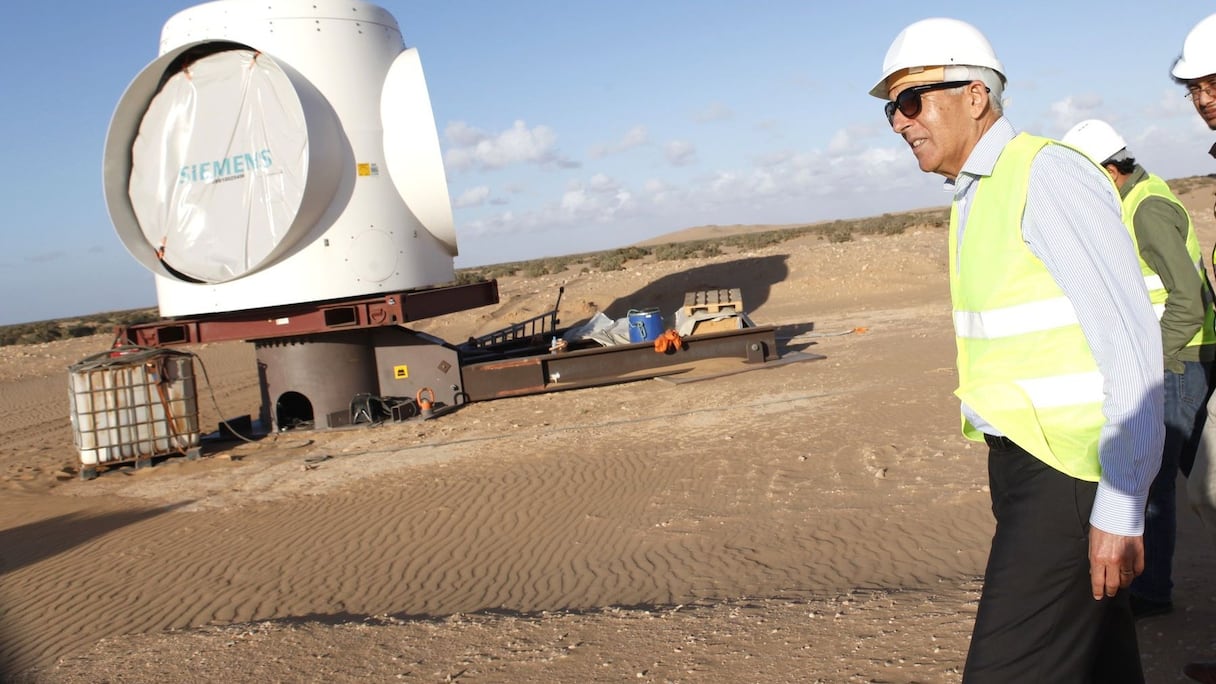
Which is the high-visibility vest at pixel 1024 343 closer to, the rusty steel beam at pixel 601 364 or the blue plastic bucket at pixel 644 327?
the rusty steel beam at pixel 601 364

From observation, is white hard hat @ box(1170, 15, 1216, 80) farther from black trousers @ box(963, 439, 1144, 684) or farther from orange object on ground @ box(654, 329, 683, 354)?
orange object on ground @ box(654, 329, 683, 354)

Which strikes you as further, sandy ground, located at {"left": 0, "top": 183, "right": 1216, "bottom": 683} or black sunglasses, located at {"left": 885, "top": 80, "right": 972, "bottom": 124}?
sandy ground, located at {"left": 0, "top": 183, "right": 1216, "bottom": 683}

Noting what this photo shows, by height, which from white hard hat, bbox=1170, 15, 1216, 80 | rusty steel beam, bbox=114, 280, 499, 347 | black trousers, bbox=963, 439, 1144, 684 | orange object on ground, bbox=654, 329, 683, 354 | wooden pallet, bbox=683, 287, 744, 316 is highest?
white hard hat, bbox=1170, 15, 1216, 80

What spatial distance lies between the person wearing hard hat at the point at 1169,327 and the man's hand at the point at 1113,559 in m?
1.92

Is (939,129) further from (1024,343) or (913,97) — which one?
(1024,343)

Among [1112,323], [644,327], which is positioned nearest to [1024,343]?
[1112,323]

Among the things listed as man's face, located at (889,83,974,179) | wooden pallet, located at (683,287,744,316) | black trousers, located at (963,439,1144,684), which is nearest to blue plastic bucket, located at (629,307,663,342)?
wooden pallet, located at (683,287,744,316)

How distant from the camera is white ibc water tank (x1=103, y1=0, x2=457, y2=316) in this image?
1102 centimetres

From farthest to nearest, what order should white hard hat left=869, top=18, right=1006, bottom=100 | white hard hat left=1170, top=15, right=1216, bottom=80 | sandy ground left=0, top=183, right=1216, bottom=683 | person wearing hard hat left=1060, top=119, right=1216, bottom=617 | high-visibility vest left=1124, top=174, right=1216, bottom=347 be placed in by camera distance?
1. sandy ground left=0, top=183, right=1216, bottom=683
2. high-visibility vest left=1124, top=174, right=1216, bottom=347
3. person wearing hard hat left=1060, top=119, right=1216, bottom=617
4. white hard hat left=1170, top=15, right=1216, bottom=80
5. white hard hat left=869, top=18, right=1006, bottom=100

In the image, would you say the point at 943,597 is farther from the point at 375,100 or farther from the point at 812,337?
the point at 812,337

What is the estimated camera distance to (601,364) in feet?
41.8

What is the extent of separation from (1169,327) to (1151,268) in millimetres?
261

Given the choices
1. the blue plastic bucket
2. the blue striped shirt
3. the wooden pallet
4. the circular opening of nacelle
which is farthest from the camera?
the wooden pallet

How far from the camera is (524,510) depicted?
7.70 meters
